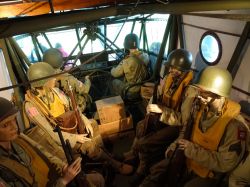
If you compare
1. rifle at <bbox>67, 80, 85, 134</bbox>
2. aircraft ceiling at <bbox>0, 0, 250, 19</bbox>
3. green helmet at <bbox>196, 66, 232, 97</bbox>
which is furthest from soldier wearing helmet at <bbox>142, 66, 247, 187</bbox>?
rifle at <bbox>67, 80, 85, 134</bbox>

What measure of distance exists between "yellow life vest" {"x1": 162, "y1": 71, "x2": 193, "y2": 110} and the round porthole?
0.83 metres

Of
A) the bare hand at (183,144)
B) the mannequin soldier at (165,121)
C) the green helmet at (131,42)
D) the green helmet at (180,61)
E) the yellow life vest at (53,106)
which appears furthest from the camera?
the green helmet at (131,42)

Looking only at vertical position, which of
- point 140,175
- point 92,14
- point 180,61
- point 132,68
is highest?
point 92,14

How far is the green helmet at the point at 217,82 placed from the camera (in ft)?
10.5

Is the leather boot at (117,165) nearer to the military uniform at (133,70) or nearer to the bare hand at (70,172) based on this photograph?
the bare hand at (70,172)

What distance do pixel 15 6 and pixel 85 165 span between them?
3118 millimetres

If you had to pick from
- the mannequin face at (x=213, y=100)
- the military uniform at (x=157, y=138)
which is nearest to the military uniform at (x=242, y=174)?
the mannequin face at (x=213, y=100)

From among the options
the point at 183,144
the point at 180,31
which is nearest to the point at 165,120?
the point at 183,144

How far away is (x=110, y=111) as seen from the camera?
5375 mm

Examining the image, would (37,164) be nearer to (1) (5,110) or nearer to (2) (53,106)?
(1) (5,110)

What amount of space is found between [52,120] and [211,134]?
8.81 ft

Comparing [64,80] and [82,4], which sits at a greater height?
[82,4]

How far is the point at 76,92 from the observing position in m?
5.86

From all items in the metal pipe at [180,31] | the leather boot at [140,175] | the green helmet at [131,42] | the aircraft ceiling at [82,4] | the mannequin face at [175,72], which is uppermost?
the aircraft ceiling at [82,4]
